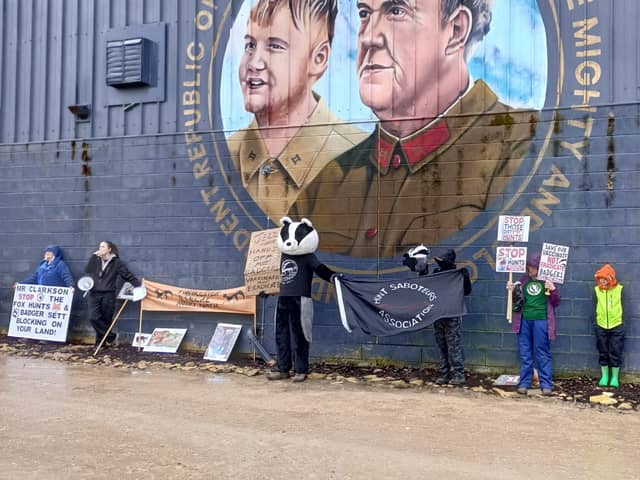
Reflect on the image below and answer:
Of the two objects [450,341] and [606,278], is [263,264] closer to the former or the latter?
[450,341]

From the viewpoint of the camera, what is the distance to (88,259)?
12.1m

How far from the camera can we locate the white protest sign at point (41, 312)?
12000 mm

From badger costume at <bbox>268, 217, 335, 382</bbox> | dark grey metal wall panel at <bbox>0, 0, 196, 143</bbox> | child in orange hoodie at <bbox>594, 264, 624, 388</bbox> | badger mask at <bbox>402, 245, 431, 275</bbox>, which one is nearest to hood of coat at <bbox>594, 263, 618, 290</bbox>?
child in orange hoodie at <bbox>594, 264, 624, 388</bbox>

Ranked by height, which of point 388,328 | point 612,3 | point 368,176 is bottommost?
point 388,328

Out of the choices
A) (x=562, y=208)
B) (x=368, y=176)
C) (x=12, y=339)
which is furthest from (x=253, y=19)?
(x=12, y=339)

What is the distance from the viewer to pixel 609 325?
873 centimetres

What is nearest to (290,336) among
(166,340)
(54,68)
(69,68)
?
(166,340)

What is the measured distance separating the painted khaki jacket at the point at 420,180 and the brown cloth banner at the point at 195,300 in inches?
57.9

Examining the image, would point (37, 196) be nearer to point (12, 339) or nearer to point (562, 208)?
point (12, 339)

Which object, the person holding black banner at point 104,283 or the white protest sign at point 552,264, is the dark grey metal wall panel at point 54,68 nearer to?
the person holding black banner at point 104,283

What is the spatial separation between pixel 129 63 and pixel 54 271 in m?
3.56

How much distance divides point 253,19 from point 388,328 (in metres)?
5.12

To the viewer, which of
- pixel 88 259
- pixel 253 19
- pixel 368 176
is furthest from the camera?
pixel 88 259

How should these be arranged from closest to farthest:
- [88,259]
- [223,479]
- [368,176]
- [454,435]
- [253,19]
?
1. [223,479]
2. [454,435]
3. [368,176]
4. [253,19]
5. [88,259]
